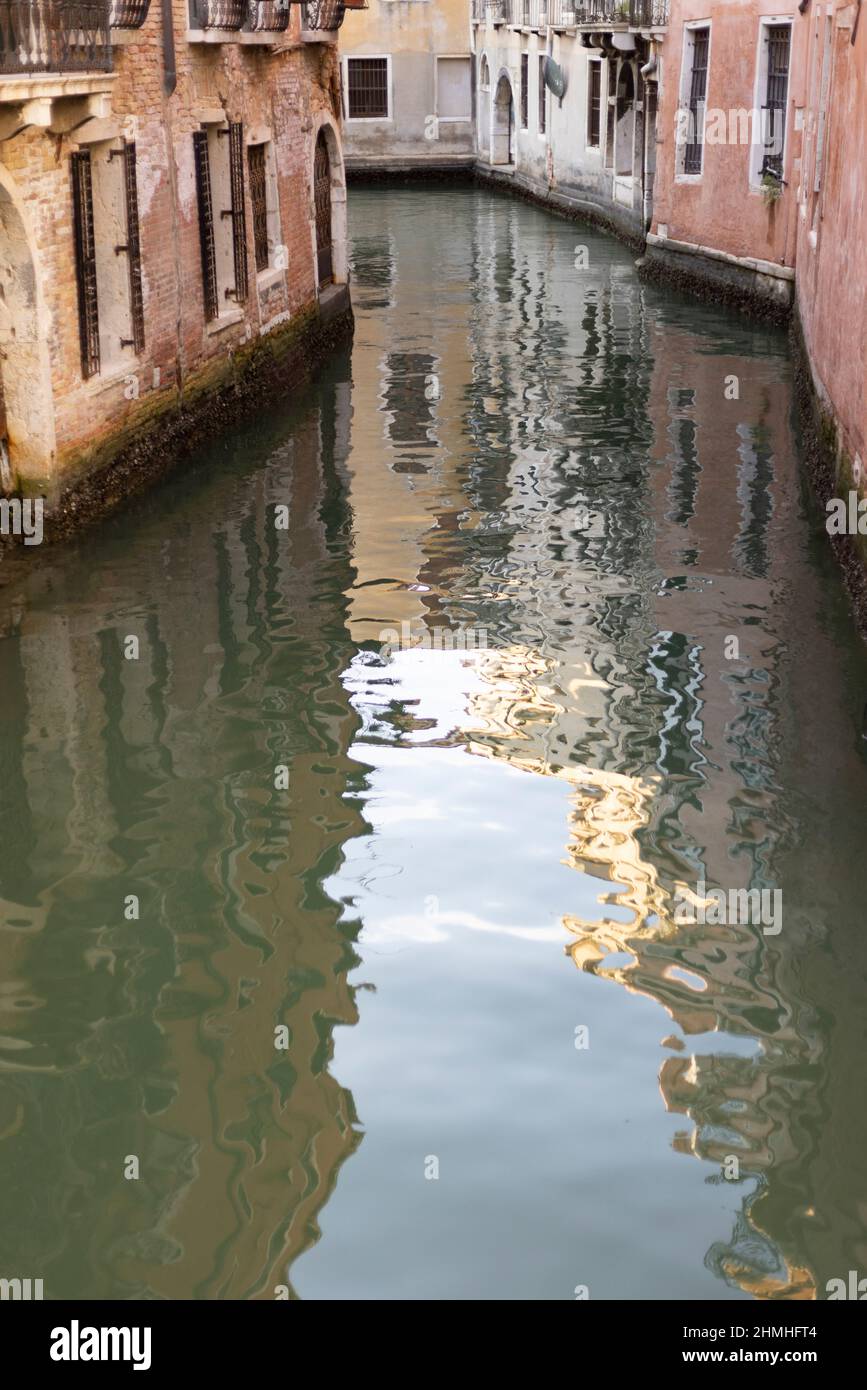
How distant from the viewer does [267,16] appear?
1534 centimetres

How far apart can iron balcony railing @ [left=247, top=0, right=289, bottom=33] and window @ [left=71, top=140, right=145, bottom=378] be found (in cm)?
329

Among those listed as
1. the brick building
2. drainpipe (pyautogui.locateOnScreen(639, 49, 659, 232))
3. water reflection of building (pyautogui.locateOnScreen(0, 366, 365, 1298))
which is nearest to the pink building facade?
drainpipe (pyautogui.locateOnScreen(639, 49, 659, 232))

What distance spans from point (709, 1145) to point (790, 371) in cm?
1283

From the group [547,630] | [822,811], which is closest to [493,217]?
[547,630]

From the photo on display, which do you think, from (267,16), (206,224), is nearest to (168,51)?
(206,224)

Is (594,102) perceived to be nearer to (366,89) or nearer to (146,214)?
(366,89)

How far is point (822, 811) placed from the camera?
23.6 feet

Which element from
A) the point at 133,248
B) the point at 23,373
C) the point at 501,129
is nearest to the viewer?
the point at 23,373

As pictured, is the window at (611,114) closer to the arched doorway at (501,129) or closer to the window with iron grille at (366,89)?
the arched doorway at (501,129)

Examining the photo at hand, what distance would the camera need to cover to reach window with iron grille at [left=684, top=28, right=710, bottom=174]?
22578 millimetres

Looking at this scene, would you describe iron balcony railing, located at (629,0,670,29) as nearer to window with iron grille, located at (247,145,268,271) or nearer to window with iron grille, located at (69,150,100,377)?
window with iron grille, located at (247,145,268,271)

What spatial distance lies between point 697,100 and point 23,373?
47.6ft

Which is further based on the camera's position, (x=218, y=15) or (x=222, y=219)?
(x=222, y=219)
